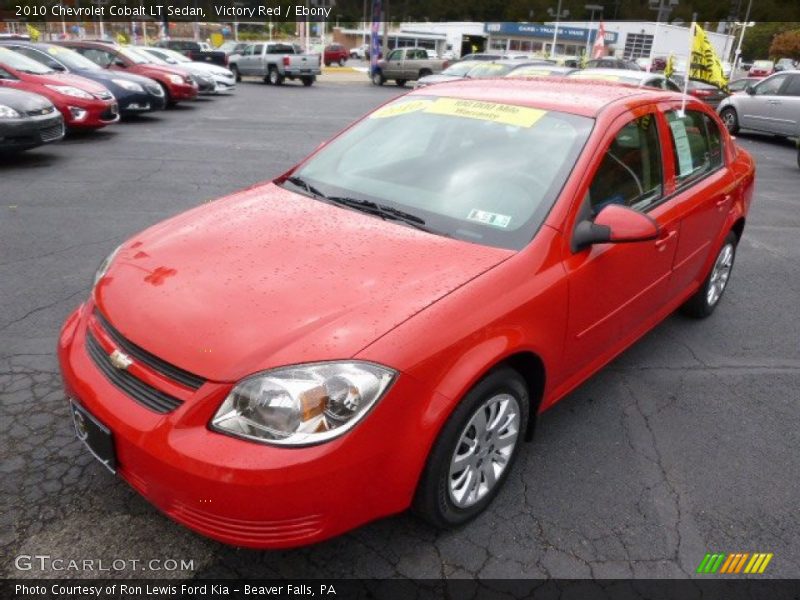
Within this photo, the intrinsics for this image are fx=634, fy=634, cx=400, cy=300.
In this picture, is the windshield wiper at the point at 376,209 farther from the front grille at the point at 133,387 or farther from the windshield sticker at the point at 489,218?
the front grille at the point at 133,387

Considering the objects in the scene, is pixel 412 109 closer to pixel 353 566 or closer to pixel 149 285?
pixel 149 285

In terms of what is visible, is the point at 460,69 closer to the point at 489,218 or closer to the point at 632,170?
the point at 632,170

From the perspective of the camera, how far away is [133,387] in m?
2.18

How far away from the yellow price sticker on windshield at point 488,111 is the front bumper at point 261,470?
172 cm

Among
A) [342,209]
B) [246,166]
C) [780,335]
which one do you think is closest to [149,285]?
[342,209]

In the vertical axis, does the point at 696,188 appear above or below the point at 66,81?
above

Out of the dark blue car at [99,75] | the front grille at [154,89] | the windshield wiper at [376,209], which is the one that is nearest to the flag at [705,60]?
the windshield wiper at [376,209]

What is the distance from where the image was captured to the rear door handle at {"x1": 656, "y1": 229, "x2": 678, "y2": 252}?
3365 millimetres

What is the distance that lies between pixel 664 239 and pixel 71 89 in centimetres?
1013

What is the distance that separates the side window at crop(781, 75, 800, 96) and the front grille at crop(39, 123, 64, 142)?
47.1 feet

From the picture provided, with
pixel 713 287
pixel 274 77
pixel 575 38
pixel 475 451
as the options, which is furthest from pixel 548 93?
pixel 575 38

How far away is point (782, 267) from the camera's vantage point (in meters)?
6.11

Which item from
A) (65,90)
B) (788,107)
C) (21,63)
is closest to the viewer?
(65,90)

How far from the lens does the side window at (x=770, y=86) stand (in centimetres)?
1420
